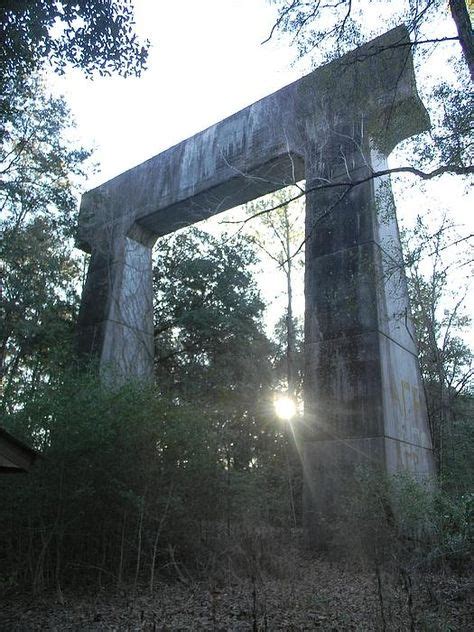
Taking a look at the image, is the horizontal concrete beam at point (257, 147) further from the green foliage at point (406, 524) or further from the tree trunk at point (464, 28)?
the green foliage at point (406, 524)

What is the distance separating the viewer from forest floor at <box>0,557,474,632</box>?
17.7ft

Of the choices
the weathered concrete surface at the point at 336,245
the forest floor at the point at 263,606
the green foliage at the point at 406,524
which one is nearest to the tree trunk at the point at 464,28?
the weathered concrete surface at the point at 336,245

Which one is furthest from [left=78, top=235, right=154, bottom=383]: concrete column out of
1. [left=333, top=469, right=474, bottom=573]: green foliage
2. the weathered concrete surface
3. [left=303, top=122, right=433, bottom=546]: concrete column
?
[left=333, top=469, right=474, bottom=573]: green foliage

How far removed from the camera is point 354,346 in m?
10.5

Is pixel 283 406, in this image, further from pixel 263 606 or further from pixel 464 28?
pixel 464 28

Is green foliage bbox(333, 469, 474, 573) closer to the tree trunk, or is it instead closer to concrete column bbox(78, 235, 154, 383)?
the tree trunk

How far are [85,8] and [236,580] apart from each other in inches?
333

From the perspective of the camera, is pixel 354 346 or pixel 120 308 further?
pixel 120 308

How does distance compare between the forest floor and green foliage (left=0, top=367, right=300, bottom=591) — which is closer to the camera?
the forest floor

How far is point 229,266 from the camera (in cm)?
1738

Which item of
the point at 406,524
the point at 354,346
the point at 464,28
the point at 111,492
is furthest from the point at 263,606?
the point at 464,28

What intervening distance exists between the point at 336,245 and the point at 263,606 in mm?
7670

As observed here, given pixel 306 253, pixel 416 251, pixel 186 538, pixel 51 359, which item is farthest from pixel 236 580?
pixel 51 359

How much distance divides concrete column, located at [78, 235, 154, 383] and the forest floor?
7.62 metres
